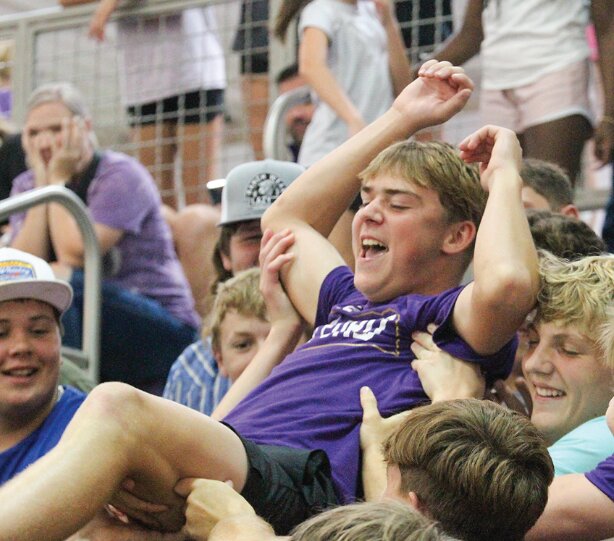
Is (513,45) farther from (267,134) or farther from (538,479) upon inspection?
(538,479)

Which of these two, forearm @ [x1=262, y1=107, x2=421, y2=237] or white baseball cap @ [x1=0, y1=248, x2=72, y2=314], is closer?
forearm @ [x1=262, y1=107, x2=421, y2=237]

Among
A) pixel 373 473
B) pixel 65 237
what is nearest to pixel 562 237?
pixel 373 473

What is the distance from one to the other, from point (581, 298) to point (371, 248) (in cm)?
57

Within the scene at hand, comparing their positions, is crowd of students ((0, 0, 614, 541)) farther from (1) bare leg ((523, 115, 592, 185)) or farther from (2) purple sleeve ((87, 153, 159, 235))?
(2) purple sleeve ((87, 153, 159, 235))

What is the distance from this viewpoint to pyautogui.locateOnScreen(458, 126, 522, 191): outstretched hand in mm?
3246

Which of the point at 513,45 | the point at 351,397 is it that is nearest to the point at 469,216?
the point at 351,397

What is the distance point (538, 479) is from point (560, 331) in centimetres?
70

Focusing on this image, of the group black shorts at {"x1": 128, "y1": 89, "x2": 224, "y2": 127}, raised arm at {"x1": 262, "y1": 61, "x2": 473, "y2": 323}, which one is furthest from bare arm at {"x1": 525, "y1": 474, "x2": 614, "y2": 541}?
black shorts at {"x1": 128, "y1": 89, "x2": 224, "y2": 127}

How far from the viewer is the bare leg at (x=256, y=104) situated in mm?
6477

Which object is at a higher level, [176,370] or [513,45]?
[513,45]

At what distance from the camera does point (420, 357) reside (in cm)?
316

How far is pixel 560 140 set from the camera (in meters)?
4.95

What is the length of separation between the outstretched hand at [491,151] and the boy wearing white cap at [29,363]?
1.30m

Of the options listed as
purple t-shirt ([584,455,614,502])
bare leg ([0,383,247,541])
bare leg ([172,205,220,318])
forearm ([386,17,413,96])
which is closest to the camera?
bare leg ([0,383,247,541])
